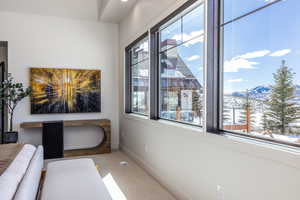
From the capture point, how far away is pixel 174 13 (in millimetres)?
2957

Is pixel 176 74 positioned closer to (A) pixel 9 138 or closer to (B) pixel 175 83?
(B) pixel 175 83

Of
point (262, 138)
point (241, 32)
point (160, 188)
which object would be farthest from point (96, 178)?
point (241, 32)

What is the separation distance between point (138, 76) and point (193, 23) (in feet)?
7.26

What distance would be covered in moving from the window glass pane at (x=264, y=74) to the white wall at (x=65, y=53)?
3841mm

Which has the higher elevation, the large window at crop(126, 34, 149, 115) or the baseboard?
the large window at crop(126, 34, 149, 115)

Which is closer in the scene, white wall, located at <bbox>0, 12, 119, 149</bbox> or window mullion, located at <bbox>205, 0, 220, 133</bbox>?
window mullion, located at <bbox>205, 0, 220, 133</bbox>

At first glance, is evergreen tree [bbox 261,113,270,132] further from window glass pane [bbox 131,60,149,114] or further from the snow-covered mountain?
window glass pane [bbox 131,60,149,114]

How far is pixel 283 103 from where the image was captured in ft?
5.51

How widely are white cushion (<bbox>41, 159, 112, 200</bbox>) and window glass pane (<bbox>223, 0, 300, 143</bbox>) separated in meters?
1.36

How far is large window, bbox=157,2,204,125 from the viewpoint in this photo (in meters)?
2.69

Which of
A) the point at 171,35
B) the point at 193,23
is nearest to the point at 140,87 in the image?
the point at 171,35

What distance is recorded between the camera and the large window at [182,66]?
269cm

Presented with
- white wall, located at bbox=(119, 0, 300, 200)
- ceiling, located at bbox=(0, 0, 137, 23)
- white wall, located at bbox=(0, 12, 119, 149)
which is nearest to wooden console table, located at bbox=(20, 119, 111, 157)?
white wall, located at bbox=(0, 12, 119, 149)

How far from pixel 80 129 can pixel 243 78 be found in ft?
14.2
